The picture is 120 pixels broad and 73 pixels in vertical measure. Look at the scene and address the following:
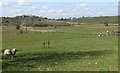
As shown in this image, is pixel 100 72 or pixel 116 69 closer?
pixel 100 72

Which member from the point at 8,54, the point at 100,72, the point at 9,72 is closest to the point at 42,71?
the point at 9,72

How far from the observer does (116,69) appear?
→ 2267 cm

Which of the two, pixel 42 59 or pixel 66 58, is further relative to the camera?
pixel 66 58

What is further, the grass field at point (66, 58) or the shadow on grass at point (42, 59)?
the shadow on grass at point (42, 59)

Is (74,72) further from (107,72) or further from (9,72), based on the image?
(9,72)

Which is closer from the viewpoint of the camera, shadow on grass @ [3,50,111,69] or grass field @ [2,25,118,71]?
grass field @ [2,25,118,71]

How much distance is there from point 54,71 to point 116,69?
432 centimetres

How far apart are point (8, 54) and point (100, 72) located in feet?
54.6

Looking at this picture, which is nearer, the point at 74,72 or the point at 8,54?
the point at 74,72

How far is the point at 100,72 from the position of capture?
21.2 metres

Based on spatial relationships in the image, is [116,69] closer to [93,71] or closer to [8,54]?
[93,71]

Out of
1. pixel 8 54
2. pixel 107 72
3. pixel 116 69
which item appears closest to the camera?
pixel 107 72

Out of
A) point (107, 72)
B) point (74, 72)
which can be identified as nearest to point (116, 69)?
point (107, 72)

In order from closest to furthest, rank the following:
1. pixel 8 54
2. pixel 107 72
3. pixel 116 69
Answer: pixel 107 72 → pixel 116 69 → pixel 8 54
